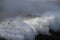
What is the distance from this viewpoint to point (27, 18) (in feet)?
3.51

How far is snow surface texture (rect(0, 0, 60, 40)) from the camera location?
0.91 meters

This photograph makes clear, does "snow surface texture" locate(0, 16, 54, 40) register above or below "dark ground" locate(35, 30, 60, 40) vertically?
above

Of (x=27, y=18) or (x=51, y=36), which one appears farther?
(x=27, y=18)

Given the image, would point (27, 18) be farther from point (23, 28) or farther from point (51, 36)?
point (51, 36)

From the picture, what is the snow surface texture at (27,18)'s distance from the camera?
91 cm

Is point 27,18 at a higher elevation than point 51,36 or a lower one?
higher

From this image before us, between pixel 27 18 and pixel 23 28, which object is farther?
pixel 27 18

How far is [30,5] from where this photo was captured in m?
1.18

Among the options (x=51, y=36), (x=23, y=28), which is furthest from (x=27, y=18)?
(x=51, y=36)

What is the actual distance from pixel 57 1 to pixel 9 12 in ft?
1.58

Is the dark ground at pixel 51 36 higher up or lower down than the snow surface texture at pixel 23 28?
lower down

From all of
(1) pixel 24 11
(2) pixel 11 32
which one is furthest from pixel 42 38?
(1) pixel 24 11

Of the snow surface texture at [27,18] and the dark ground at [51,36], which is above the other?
the snow surface texture at [27,18]

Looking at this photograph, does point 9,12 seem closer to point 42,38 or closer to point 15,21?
point 15,21
